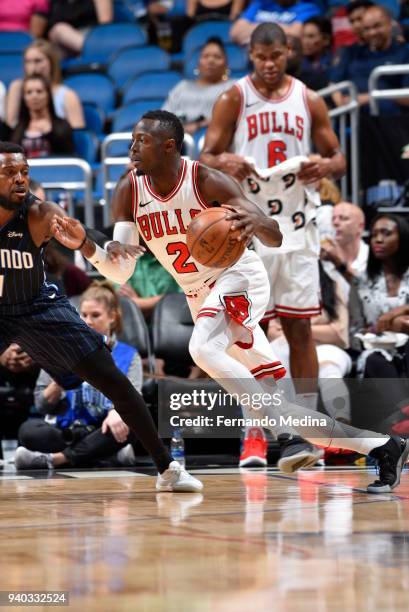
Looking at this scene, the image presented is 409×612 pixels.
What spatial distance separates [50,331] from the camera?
5395 mm

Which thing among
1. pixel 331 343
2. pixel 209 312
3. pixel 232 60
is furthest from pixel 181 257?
pixel 232 60

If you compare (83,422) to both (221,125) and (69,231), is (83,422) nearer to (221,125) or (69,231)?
(221,125)

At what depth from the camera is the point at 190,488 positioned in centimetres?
542

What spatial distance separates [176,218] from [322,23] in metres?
5.76

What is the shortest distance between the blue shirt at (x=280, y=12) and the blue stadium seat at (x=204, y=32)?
450 mm

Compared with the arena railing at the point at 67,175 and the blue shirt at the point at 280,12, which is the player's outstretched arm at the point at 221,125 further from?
the blue shirt at the point at 280,12

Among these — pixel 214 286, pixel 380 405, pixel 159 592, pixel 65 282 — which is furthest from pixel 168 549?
pixel 65 282

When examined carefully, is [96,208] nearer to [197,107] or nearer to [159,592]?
[197,107]

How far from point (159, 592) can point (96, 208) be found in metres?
6.95

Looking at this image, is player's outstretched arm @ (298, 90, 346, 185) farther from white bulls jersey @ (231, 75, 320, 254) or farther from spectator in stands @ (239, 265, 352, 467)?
spectator in stands @ (239, 265, 352, 467)

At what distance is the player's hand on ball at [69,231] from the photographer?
5.12 meters

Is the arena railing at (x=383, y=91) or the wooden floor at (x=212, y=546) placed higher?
the arena railing at (x=383, y=91)

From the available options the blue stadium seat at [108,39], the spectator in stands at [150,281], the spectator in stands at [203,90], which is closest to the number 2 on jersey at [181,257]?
the spectator in stands at [150,281]

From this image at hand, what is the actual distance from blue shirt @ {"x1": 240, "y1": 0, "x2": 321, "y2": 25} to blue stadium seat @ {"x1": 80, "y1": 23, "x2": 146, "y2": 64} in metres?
1.53
